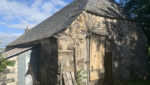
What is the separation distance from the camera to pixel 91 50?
673 cm

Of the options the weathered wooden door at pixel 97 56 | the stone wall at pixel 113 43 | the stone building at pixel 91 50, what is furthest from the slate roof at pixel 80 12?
the weathered wooden door at pixel 97 56

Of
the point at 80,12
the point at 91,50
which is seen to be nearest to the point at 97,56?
the point at 91,50

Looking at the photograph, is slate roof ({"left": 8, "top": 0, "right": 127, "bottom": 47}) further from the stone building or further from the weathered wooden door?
the weathered wooden door

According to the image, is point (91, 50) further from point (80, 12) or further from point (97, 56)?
point (80, 12)

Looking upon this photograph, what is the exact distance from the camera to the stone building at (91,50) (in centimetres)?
602

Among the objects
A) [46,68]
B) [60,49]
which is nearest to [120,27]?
[60,49]

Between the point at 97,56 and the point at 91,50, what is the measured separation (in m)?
0.57

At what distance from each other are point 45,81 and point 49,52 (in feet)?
5.68

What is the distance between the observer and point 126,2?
1198 centimetres

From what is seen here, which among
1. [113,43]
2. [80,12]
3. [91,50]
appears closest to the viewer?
[80,12]

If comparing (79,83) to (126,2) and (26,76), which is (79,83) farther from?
(126,2)

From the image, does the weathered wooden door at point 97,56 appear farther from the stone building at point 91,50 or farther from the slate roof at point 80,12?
the slate roof at point 80,12

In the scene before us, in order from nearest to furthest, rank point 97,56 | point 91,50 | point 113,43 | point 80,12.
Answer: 1. point 80,12
2. point 91,50
3. point 97,56
4. point 113,43

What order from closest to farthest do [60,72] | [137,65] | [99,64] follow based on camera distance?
[60,72] < [99,64] < [137,65]
